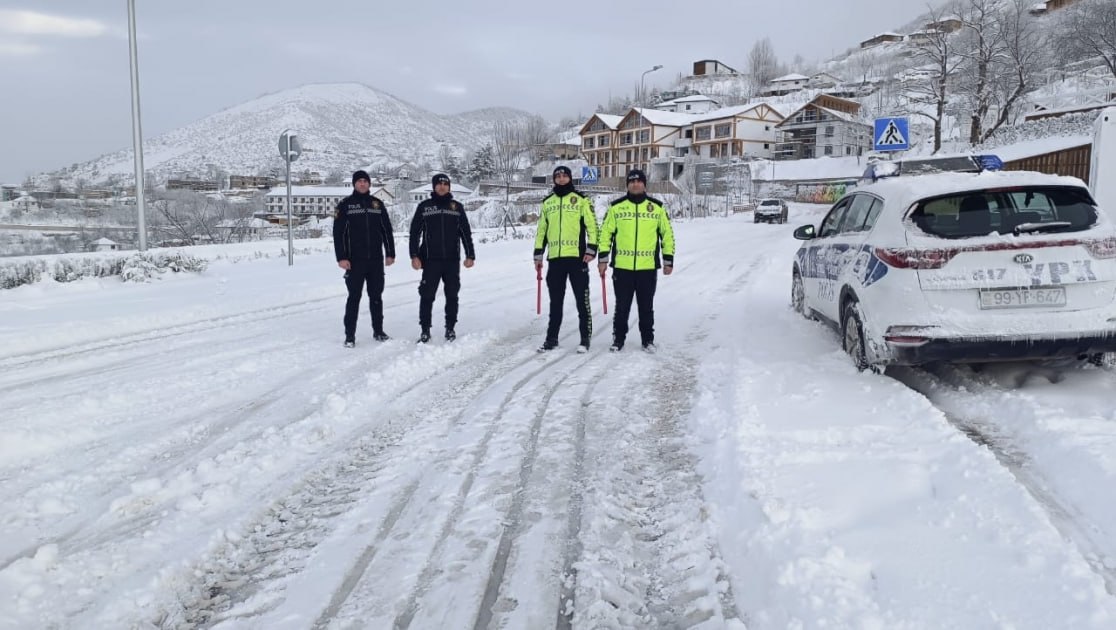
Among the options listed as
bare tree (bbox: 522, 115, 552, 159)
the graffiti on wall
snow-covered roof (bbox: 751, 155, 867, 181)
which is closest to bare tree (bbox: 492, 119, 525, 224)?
bare tree (bbox: 522, 115, 552, 159)

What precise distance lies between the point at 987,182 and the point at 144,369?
7.40m

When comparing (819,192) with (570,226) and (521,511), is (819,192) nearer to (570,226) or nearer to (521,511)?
(570,226)

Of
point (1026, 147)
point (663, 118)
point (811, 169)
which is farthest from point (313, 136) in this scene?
point (1026, 147)

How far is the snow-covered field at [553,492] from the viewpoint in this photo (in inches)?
106

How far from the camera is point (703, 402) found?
5289 millimetres

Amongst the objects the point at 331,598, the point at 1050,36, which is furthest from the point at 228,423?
the point at 1050,36

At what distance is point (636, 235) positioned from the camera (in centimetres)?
730

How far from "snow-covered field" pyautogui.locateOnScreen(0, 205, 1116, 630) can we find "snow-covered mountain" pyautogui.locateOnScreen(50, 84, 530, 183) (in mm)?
107101

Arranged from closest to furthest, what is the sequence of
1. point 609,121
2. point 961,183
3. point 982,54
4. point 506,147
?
point 961,183 → point 982,54 → point 609,121 → point 506,147

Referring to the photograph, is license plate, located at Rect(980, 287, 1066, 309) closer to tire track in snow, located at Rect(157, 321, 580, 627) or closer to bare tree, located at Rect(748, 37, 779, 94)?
tire track in snow, located at Rect(157, 321, 580, 627)

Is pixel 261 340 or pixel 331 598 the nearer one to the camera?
pixel 331 598

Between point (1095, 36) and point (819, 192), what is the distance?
20.2m

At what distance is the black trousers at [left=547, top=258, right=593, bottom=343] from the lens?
7.42m

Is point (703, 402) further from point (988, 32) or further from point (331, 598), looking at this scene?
point (988, 32)
